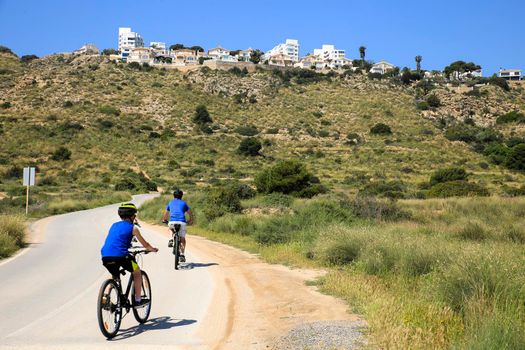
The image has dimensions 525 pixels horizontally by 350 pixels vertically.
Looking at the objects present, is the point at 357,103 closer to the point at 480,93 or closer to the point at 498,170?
the point at 480,93

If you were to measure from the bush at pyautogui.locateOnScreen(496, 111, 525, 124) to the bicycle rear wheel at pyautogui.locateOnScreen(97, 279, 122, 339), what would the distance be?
320ft

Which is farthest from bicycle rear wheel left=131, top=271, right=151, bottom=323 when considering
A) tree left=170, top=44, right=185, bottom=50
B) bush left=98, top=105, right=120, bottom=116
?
tree left=170, top=44, right=185, bottom=50

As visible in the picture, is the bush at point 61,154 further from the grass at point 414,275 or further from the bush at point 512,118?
the bush at point 512,118

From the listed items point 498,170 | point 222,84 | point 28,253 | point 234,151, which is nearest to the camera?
point 28,253

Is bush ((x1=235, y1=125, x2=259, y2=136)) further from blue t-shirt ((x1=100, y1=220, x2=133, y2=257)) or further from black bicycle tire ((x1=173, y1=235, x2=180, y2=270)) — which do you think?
blue t-shirt ((x1=100, y1=220, x2=133, y2=257))

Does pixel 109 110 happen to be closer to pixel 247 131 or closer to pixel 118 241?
pixel 247 131

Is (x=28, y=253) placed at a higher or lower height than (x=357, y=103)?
lower

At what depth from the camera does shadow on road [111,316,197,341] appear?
7570 millimetres

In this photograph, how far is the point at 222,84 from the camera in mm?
103062

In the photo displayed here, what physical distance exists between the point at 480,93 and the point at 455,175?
6383 cm

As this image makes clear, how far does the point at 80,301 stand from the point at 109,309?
113 inches

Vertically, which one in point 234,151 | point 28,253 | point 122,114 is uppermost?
point 122,114

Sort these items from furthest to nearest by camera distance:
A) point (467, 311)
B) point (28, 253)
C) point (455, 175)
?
point (455, 175), point (28, 253), point (467, 311)

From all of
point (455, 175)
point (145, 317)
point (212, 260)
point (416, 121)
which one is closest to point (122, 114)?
point (416, 121)
